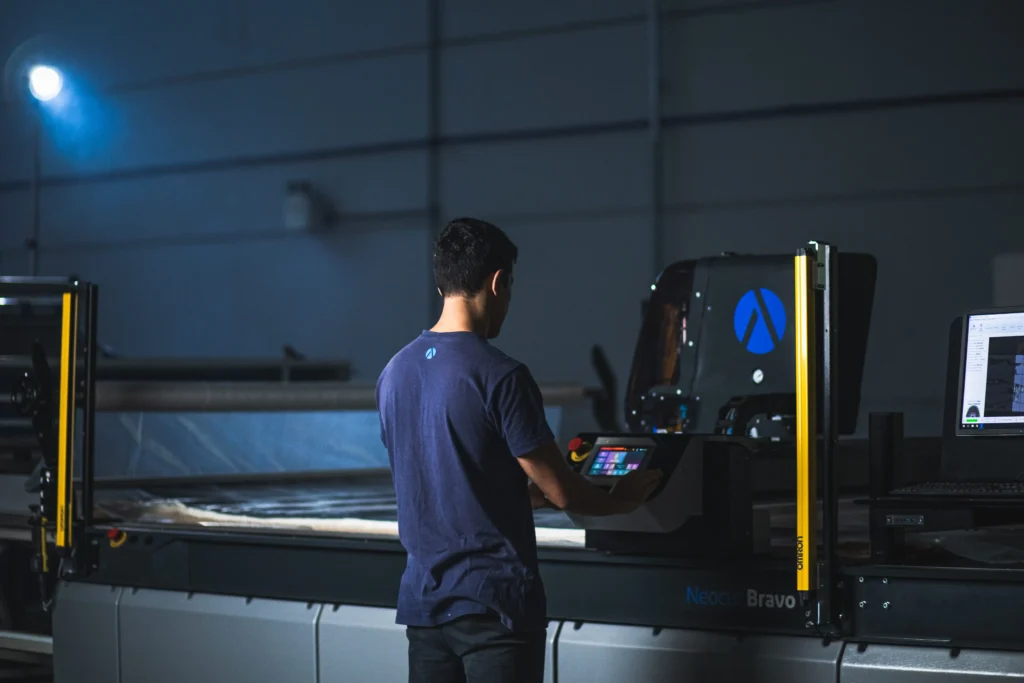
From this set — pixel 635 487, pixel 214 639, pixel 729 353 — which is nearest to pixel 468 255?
pixel 635 487

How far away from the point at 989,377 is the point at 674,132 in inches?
247

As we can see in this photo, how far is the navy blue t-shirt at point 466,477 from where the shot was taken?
1.89 meters

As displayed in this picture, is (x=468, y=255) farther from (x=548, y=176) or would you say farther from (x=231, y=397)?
(x=548, y=176)

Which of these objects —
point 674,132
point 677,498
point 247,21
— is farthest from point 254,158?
point 677,498

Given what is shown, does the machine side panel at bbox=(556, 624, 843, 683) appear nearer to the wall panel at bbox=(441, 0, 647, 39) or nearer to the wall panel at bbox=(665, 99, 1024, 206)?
the wall panel at bbox=(665, 99, 1024, 206)

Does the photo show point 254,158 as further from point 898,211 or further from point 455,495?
point 455,495

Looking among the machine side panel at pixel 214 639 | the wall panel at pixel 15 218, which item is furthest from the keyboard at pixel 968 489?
the wall panel at pixel 15 218

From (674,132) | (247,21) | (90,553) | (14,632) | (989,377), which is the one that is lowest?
(14,632)

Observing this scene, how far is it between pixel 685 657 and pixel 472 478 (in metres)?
0.75

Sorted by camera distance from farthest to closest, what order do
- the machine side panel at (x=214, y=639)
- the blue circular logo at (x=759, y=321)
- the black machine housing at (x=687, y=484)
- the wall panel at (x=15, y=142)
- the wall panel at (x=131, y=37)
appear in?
1. the wall panel at (x=15, y=142)
2. the wall panel at (x=131, y=37)
3. the blue circular logo at (x=759, y=321)
4. the machine side panel at (x=214, y=639)
5. the black machine housing at (x=687, y=484)

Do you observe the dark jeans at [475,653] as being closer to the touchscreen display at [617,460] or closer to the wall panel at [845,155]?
the touchscreen display at [617,460]

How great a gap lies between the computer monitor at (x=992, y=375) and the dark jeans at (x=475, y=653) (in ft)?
2.89

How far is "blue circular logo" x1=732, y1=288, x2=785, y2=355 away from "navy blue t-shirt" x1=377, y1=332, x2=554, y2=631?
131 centimetres

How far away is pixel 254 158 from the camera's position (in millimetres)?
10102
